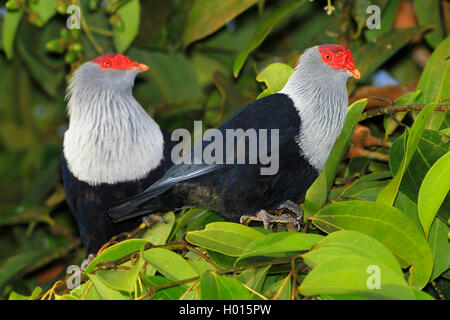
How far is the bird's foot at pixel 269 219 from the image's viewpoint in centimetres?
215

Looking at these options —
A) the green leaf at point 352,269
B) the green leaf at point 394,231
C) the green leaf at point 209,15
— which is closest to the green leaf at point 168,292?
the green leaf at point 352,269

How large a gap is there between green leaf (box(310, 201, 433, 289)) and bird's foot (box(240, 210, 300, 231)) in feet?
1.11

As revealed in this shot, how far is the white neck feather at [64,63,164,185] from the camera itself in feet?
8.21

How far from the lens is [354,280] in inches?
56.9

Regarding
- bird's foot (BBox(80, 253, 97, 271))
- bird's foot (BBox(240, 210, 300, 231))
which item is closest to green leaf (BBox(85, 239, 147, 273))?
bird's foot (BBox(240, 210, 300, 231))

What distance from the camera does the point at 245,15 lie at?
401 cm

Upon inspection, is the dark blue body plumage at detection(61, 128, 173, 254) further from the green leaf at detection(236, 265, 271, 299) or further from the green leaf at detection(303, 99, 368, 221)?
the green leaf at detection(236, 265, 271, 299)

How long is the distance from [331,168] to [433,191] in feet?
1.46

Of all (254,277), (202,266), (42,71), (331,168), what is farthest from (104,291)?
(42,71)

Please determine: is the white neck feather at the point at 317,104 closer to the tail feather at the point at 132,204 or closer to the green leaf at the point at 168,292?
the tail feather at the point at 132,204

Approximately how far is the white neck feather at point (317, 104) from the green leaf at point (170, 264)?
2.12 ft

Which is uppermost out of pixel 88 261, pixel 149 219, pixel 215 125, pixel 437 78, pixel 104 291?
→ pixel 437 78

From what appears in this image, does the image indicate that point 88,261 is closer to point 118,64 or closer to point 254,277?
point 118,64

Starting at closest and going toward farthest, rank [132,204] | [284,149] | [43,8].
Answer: [284,149] → [132,204] → [43,8]
